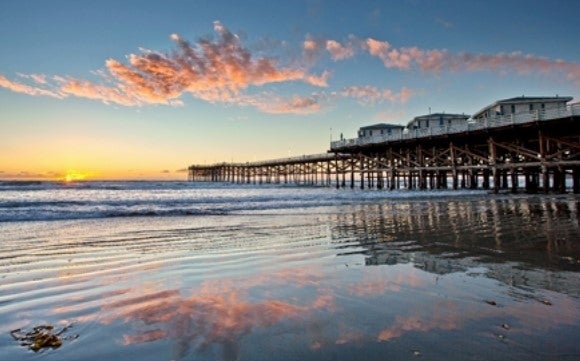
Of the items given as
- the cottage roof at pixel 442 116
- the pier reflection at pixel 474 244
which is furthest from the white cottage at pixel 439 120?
the pier reflection at pixel 474 244

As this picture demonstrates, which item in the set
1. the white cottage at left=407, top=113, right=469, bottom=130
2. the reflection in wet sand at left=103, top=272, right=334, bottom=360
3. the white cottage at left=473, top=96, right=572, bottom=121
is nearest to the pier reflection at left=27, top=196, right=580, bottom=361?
the reflection in wet sand at left=103, top=272, right=334, bottom=360

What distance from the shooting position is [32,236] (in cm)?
1035

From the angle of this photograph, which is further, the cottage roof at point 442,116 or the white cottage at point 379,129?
the white cottage at point 379,129

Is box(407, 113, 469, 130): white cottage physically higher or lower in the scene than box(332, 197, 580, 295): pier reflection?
higher

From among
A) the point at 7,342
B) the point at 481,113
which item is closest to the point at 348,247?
the point at 7,342

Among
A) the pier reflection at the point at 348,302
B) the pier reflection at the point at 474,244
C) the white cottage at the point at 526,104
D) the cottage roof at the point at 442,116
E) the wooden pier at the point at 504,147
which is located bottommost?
the pier reflection at the point at 474,244

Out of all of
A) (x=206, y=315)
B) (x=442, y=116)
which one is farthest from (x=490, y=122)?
(x=206, y=315)

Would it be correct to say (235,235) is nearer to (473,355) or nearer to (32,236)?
(32,236)

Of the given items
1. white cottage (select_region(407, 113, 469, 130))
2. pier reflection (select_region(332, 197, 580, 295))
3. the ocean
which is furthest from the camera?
white cottage (select_region(407, 113, 469, 130))

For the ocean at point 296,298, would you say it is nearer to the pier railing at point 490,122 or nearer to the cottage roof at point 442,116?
the pier railing at point 490,122

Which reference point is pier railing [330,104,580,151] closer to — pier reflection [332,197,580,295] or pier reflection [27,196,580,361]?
pier reflection [332,197,580,295]

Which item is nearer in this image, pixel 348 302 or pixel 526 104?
pixel 348 302

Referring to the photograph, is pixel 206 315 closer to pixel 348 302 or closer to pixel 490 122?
pixel 348 302

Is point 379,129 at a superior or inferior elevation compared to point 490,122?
superior
